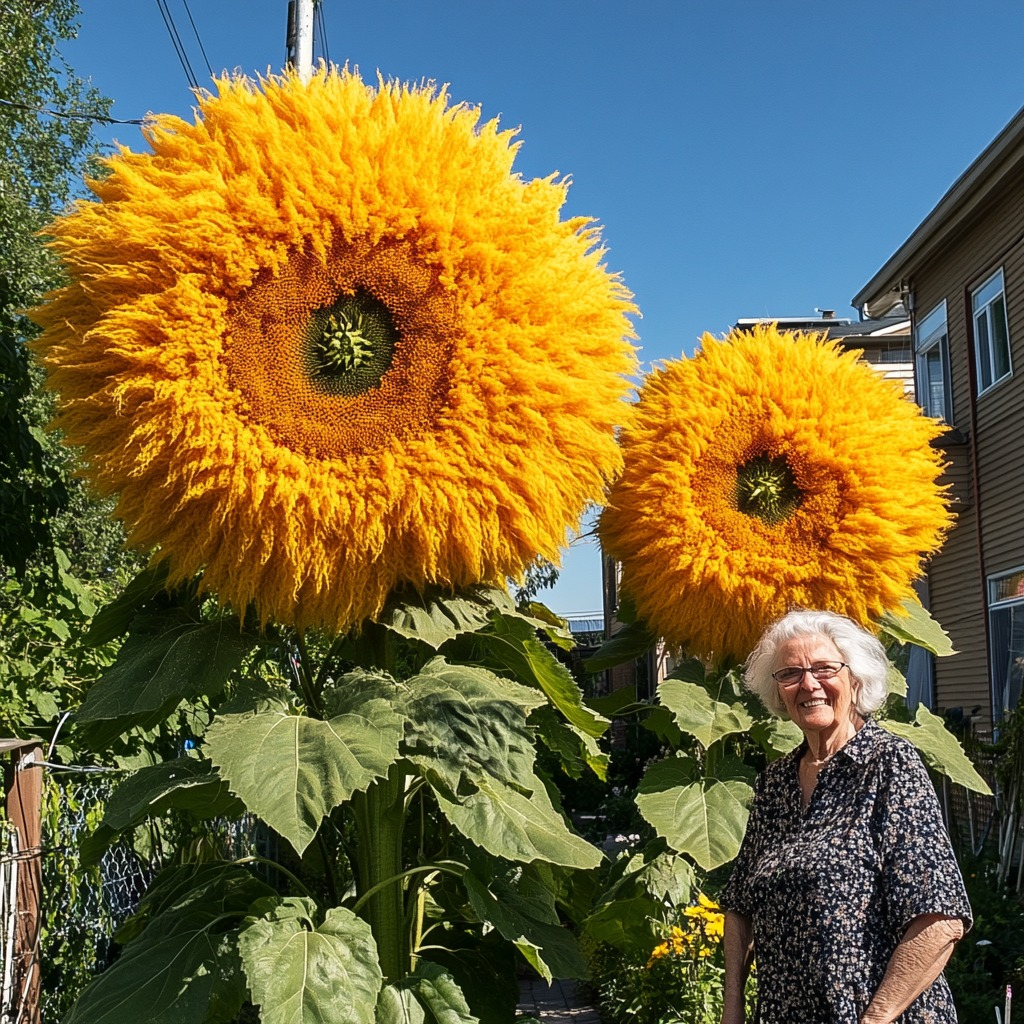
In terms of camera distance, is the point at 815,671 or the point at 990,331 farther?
the point at 990,331

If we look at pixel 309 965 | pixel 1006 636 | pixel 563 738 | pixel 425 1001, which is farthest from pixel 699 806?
pixel 1006 636

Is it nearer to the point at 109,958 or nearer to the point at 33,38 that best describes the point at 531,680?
the point at 109,958

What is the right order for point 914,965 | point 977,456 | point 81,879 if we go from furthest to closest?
point 977,456 < point 81,879 < point 914,965

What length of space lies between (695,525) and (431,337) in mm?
1062

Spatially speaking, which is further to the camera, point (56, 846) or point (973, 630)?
point (973, 630)

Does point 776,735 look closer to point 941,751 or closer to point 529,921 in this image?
point 941,751

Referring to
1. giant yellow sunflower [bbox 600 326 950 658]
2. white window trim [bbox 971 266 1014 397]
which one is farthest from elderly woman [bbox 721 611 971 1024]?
white window trim [bbox 971 266 1014 397]

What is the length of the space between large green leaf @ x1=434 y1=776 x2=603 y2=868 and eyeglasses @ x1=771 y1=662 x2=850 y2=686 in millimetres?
570

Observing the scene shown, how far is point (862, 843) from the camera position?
2.32m

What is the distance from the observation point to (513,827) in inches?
99.3

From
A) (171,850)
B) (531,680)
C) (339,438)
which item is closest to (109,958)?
(171,850)

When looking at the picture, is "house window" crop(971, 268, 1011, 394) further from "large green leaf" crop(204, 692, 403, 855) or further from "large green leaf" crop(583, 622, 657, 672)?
"large green leaf" crop(204, 692, 403, 855)

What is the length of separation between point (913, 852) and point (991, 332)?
948cm

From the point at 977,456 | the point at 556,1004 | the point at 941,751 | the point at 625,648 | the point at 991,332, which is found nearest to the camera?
the point at 941,751
